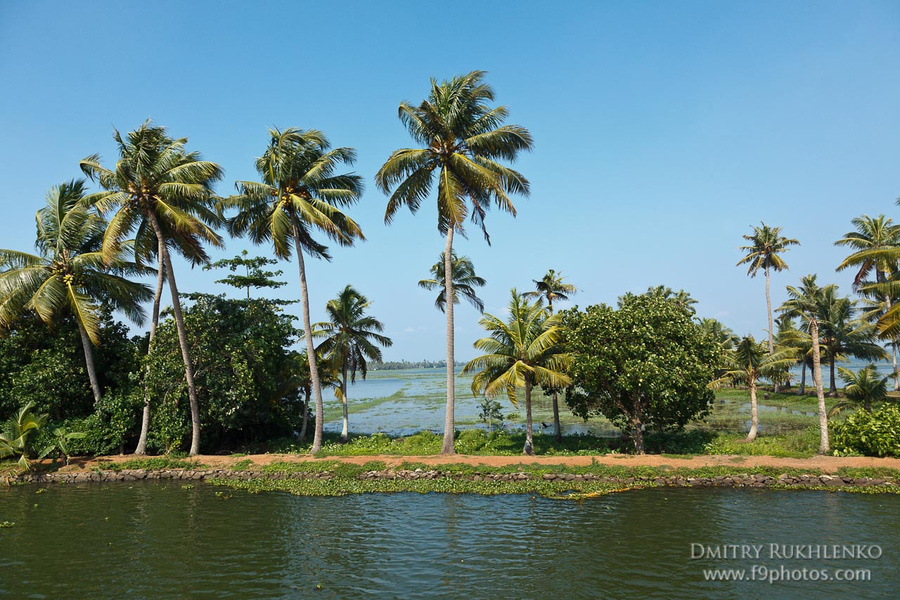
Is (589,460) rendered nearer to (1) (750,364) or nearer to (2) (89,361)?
(1) (750,364)

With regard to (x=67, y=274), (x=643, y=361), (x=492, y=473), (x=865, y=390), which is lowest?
(x=492, y=473)

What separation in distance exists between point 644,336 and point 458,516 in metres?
13.0

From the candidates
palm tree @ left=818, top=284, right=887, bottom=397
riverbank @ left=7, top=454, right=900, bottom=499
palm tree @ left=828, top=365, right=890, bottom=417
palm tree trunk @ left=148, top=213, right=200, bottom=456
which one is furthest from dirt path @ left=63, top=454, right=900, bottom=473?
palm tree @ left=818, top=284, right=887, bottom=397

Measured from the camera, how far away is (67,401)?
27.3 meters

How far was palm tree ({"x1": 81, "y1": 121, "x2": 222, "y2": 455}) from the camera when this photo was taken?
2347 centimetres

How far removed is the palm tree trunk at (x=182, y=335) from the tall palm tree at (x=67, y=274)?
2333 millimetres

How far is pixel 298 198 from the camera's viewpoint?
24.5m

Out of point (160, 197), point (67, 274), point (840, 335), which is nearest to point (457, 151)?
point (160, 197)

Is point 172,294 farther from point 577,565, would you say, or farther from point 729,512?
point 729,512

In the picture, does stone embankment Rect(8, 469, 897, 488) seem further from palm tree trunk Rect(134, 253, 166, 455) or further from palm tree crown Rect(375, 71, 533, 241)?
palm tree crown Rect(375, 71, 533, 241)

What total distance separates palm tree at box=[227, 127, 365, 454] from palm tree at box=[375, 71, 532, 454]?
2900mm

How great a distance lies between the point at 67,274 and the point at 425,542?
81.1 feet

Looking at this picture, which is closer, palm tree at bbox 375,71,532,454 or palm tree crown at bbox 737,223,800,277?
palm tree at bbox 375,71,532,454

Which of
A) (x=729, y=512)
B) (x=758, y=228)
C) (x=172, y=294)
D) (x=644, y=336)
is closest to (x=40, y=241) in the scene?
(x=172, y=294)
